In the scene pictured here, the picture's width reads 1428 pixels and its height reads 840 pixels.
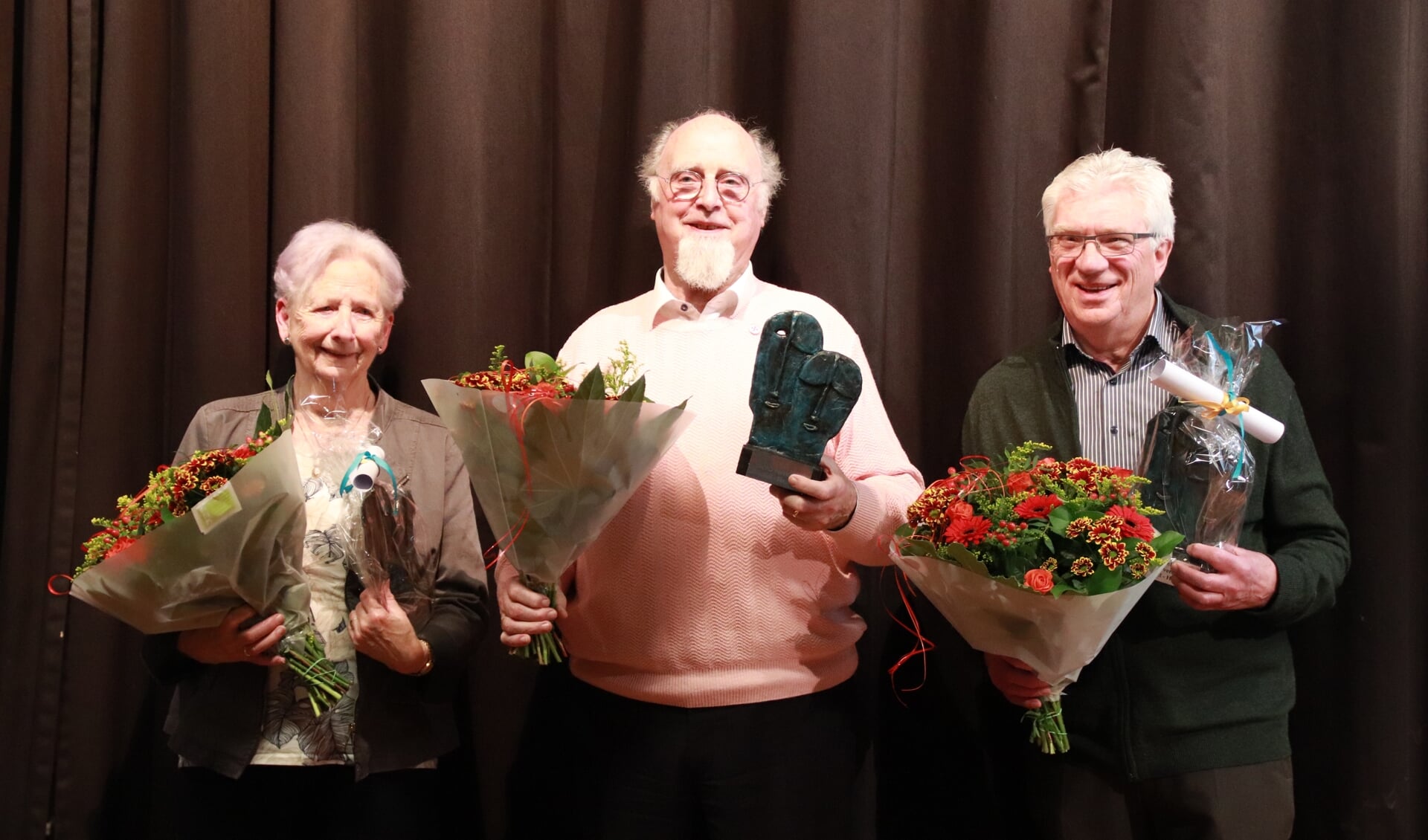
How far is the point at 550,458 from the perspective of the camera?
5.69 feet

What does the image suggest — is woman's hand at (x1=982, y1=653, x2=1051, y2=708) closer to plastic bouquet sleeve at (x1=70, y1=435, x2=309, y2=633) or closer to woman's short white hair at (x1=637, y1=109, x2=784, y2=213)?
woman's short white hair at (x1=637, y1=109, x2=784, y2=213)

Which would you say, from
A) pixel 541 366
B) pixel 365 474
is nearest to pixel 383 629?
pixel 365 474

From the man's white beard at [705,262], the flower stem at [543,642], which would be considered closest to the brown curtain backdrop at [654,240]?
the man's white beard at [705,262]

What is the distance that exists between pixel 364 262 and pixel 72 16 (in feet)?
3.21

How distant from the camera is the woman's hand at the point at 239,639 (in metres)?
1.80

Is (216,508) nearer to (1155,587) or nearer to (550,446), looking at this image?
(550,446)

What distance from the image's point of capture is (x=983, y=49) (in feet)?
8.11

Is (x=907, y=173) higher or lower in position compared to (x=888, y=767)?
higher

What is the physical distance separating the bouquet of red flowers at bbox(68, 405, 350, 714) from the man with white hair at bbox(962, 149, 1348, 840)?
4.02 ft

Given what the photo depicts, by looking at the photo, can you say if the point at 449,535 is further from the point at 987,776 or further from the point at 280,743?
the point at 987,776

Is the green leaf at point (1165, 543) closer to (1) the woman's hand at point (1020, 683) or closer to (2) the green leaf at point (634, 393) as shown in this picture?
(1) the woman's hand at point (1020, 683)

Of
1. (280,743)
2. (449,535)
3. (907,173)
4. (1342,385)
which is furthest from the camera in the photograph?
(907,173)

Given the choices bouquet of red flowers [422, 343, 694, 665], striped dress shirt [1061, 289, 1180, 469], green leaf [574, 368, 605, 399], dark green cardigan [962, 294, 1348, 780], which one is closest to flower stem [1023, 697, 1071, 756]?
dark green cardigan [962, 294, 1348, 780]

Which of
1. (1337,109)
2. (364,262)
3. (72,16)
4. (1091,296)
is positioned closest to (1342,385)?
(1337,109)
